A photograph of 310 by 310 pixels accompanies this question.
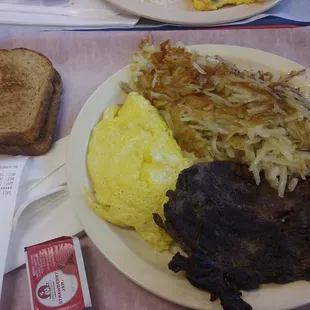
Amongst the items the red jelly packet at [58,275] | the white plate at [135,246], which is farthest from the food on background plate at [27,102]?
the red jelly packet at [58,275]

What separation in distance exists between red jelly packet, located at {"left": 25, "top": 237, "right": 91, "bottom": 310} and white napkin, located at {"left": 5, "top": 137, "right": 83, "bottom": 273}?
0.43 ft

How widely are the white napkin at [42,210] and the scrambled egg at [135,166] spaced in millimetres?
169

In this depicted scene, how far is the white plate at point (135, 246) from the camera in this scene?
53.1 inches

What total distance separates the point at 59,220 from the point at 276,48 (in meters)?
1.57

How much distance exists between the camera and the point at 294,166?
1673mm

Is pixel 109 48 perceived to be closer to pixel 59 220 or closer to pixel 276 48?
pixel 276 48

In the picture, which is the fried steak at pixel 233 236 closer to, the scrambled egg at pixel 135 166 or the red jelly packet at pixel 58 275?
the scrambled egg at pixel 135 166

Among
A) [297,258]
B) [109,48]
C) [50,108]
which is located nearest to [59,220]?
[50,108]

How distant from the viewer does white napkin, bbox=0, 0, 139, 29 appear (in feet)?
8.20

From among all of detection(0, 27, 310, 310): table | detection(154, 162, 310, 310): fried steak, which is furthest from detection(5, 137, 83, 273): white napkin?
detection(154, 162, 310, 310): fried steak

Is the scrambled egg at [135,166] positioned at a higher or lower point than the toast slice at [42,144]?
higher

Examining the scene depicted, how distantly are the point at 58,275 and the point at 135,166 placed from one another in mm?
482

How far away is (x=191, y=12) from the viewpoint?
242 cm

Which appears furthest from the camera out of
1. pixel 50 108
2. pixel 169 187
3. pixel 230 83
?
pixel 50 108
